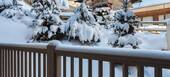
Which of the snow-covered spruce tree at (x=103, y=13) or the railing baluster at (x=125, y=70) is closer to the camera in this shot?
the railing baluster at (x=125, y=70)

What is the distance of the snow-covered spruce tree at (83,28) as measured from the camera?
31.9 ft

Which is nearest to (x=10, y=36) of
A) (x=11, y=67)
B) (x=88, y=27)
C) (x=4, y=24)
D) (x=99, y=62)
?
(x=4, y=24)

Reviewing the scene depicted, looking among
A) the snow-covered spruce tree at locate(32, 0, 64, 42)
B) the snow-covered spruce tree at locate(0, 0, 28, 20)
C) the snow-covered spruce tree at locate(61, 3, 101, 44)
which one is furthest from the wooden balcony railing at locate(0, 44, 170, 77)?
the snow-covered spruce tree at locate(0, 0, 28, 20)

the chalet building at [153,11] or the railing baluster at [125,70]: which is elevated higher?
the chalet building at [153,11]

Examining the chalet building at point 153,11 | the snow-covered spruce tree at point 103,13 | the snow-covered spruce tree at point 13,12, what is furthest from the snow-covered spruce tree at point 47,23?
the chalet building at point 153,11

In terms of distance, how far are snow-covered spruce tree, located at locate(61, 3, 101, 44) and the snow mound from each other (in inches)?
49.6

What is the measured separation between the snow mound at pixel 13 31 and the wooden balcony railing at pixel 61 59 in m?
5.36

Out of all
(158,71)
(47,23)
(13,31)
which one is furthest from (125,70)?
(13,31)

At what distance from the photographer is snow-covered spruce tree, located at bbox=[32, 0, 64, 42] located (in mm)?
10055

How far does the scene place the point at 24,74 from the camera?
4180 millimetres

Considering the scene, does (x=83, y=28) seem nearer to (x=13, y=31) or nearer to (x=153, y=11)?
(x=13, y=31)

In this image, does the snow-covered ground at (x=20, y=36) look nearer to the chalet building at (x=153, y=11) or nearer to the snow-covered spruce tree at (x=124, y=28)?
the snow-covered spruce tree at (x=124, y=28)

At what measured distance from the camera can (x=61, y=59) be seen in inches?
134

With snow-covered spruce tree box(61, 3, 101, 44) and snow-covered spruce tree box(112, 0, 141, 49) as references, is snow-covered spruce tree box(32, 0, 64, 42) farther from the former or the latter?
snow-covered spruce tree box(112, 0, 141, 49)
